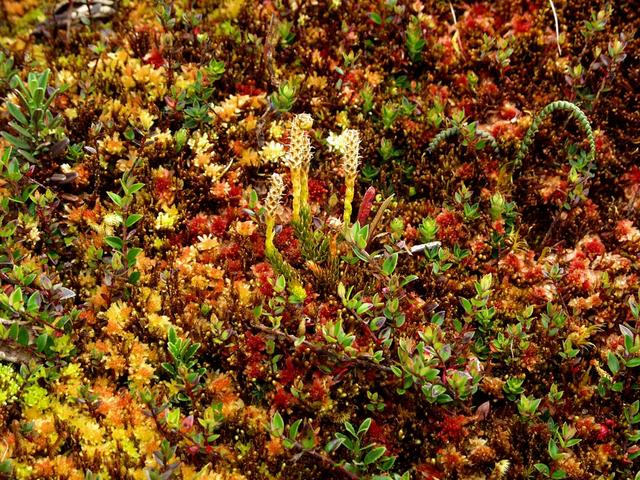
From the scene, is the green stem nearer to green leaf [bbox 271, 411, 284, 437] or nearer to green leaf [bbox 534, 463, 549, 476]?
green leaf [bbox 534, 463, 549, 476]

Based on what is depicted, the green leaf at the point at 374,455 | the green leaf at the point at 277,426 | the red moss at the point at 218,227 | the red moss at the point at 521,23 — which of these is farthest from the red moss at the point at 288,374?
the red moss at the point at 521,23

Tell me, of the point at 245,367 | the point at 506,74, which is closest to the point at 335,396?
the point at 245,367

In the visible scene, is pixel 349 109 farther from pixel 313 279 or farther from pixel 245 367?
pixel 245 367

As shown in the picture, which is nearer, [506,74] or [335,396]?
[335,396]

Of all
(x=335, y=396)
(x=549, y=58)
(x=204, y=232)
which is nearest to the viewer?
(x=335, y=396)

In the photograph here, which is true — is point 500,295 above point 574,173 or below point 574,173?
below

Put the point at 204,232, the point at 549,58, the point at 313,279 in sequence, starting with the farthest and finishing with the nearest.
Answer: the point at 549,58, the point at 204,232, the point at 313,279

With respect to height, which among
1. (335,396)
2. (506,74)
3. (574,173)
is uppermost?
(506,74)

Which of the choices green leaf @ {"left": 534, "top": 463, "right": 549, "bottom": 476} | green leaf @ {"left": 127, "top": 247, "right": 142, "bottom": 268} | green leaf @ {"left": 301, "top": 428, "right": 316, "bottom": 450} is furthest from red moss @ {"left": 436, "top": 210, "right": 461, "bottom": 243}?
green leaf @ {"left": 127, "top": 247, "right": 142, "bottom": 268}
